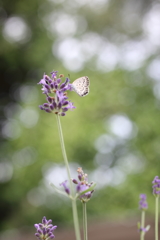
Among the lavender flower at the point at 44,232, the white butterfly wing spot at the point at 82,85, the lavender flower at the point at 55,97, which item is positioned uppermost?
the white butterfly wing spot at the point at 82,85

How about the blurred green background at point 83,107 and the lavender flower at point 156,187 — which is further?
the blurred green background at point 83,107

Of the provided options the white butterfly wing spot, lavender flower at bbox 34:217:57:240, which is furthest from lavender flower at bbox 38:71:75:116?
lavender flower at bbox 34:217:57:240

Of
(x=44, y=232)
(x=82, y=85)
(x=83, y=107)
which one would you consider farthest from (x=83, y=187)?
(x=83, y=107)

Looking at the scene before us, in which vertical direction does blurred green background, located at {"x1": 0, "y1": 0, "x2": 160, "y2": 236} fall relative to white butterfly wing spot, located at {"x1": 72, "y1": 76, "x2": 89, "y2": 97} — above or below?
above

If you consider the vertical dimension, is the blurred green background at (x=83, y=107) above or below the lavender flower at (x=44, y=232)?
above

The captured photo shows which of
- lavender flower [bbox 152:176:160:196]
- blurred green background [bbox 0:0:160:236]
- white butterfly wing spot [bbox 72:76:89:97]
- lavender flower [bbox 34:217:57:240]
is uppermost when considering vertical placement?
blurred green background [bbox 0:0:160:236]

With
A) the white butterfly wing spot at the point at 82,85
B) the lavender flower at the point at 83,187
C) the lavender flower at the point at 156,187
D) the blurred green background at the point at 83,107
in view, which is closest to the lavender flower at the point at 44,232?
the lavender flower at the point at 83,187

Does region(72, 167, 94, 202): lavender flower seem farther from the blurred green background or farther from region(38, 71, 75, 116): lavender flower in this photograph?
the blurred green background

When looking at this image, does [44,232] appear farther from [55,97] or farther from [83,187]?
[55,97]

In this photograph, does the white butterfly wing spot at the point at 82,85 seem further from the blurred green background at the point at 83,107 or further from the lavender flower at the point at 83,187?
the blurred green background at the point at 83,107
